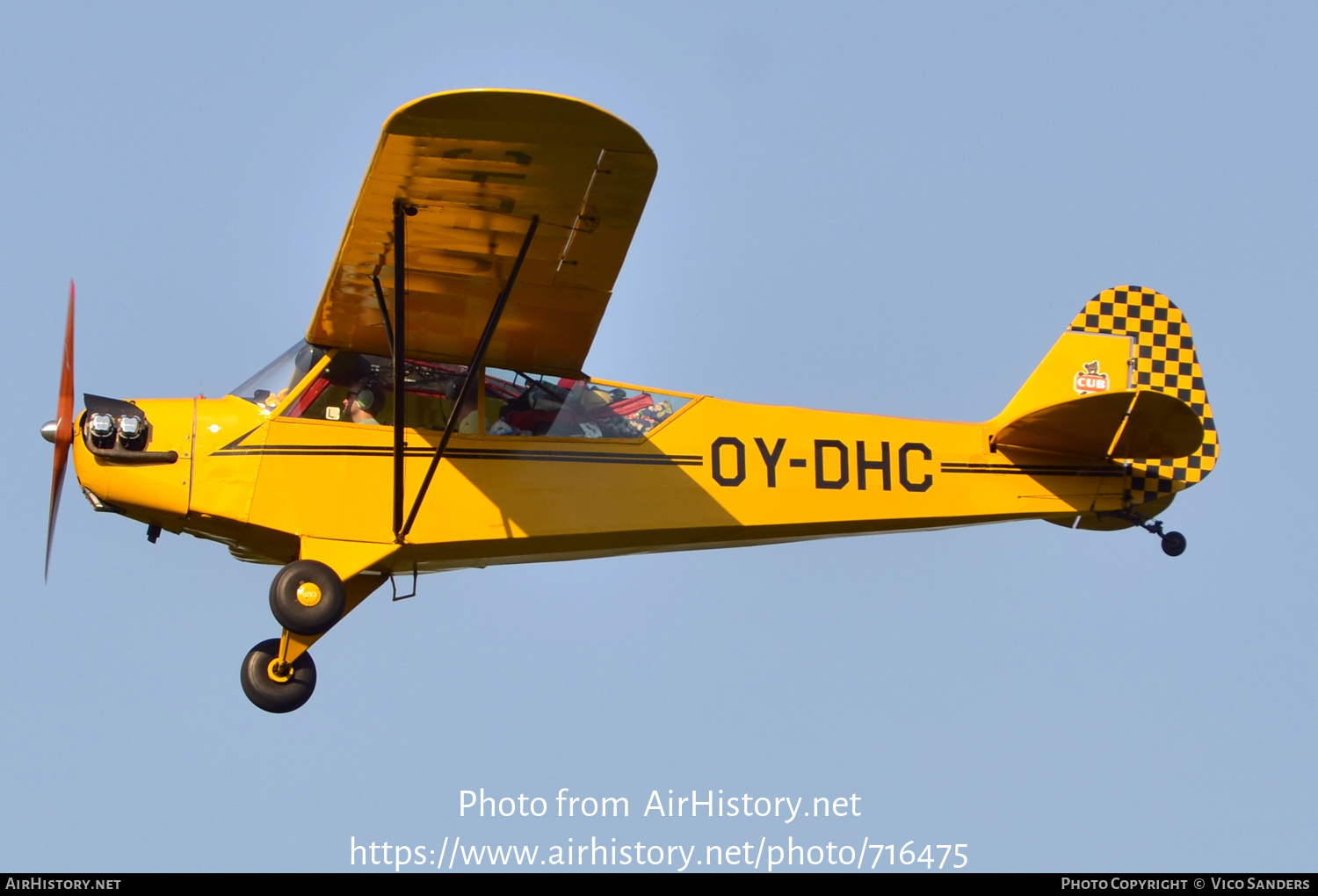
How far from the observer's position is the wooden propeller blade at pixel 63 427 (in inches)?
351

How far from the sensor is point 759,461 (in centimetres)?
977

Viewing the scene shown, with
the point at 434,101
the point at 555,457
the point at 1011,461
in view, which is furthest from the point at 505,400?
the point at 1011,461

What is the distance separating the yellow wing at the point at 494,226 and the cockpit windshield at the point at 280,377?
0.12 metres

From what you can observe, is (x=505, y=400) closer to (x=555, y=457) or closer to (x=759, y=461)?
(x=555, y=457)

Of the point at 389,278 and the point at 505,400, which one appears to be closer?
the point at 389,278

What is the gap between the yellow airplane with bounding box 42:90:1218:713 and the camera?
8.25 metres

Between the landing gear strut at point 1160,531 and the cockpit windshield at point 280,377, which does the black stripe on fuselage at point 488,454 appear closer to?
the cockpit windshield at point 280,377

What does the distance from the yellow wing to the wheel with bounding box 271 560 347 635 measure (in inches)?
57.2

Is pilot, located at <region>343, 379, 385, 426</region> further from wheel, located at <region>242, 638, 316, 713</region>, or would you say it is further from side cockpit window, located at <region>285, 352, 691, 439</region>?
wheel, located at <region>242, 638, 316, 713</region>

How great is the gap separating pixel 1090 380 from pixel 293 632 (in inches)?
235

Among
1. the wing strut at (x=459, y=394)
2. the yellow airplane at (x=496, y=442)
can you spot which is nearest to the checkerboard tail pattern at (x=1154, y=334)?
the yellow airplane at (x=496, y=442)

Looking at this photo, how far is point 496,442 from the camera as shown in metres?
9.18

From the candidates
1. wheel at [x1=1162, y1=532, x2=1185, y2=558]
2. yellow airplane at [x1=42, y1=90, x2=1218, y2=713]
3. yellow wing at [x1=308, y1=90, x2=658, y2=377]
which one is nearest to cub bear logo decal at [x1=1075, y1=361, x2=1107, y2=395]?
yellow airplane at [x1=42, y1=90, x2=1218, y2=713]

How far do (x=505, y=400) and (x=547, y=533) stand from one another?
88cm
